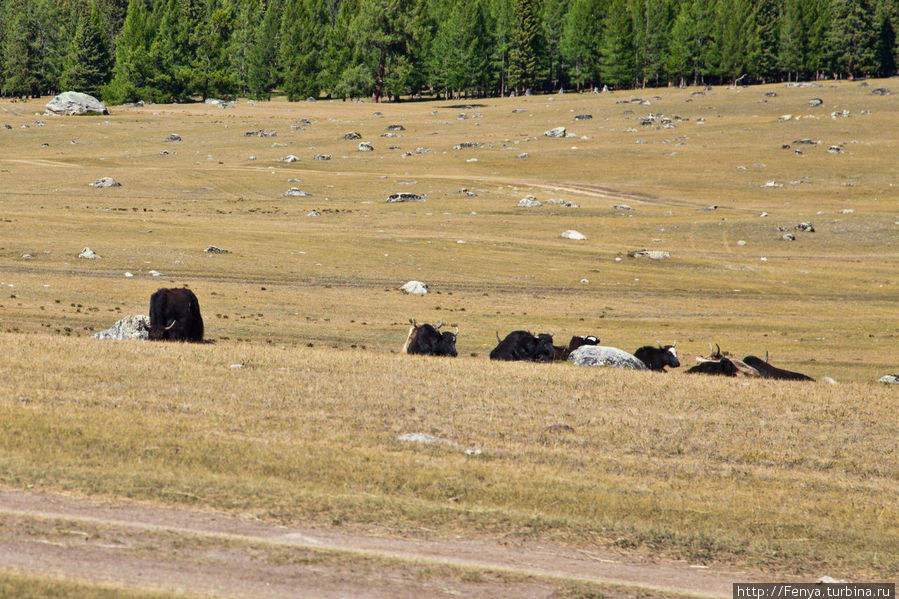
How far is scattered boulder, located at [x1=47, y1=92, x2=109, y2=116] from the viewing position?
131 meters

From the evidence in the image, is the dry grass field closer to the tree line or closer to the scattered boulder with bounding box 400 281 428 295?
the scattered boulder with bounding box 400 281 428 295

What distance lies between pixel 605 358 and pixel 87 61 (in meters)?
150

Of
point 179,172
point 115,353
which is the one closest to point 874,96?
point 179,172

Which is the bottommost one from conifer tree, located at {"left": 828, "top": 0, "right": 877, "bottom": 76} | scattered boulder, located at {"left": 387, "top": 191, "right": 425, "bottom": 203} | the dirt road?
the dirt road

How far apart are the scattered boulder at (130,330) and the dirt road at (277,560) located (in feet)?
47.0

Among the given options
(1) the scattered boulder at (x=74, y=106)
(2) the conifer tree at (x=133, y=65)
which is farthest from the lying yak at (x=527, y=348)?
(2) the conifer tree at (x=133, y=65)

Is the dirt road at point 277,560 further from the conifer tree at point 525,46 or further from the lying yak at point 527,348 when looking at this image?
the conifer tree at point 525,46

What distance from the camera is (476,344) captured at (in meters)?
31.1

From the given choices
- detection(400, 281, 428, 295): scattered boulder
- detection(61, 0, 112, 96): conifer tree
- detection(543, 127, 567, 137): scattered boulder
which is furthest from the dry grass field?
detection(61, 0, 112, 96): conifer tree

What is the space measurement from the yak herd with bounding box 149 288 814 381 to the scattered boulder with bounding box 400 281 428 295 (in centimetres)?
1461

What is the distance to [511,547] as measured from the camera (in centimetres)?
1157

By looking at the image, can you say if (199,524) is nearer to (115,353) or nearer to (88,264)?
(115,353)

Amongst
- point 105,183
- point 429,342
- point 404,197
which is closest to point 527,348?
point 429,342

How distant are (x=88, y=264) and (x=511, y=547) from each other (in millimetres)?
34678
